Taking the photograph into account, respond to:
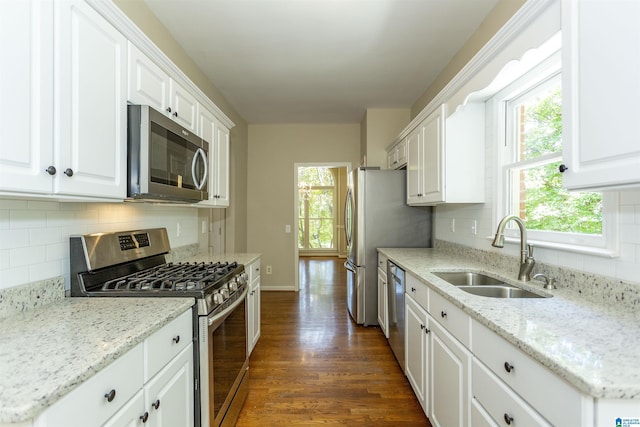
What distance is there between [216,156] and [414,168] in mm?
1891

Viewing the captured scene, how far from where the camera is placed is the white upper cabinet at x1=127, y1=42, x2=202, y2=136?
1.59 m

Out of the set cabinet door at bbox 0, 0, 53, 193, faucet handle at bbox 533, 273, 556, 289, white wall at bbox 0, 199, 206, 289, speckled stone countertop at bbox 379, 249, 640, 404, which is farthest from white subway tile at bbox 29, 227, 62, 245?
faucet handle at bbox 533, 273, 556, 289

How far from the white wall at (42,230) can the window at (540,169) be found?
8.28 feet

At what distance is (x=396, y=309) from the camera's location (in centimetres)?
268

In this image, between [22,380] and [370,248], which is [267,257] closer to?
[370,248]

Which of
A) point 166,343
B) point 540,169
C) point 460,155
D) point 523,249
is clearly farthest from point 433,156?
point 166,343

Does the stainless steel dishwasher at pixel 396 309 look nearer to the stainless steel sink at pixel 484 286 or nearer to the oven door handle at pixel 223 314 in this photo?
the stainless steel sink at pixel 484 286

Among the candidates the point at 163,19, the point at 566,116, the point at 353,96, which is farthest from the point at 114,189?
the point at 353,96

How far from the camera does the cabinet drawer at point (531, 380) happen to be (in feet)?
2.73

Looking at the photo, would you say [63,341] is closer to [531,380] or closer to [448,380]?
[531,380]

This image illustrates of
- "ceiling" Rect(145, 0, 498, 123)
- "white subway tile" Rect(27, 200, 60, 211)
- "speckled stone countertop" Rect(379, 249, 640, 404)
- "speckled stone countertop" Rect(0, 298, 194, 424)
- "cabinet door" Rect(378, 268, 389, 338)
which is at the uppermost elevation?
"ceiling" Rect(145, 0, 498, 123)

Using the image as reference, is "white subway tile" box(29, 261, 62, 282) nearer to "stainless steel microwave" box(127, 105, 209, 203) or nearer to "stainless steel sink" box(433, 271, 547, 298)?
"stainless steel microwave" box(127, 105, 209, 203)

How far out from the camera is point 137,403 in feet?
3.60

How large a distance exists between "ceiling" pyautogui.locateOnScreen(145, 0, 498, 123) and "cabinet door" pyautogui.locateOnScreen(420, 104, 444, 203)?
0.66m
